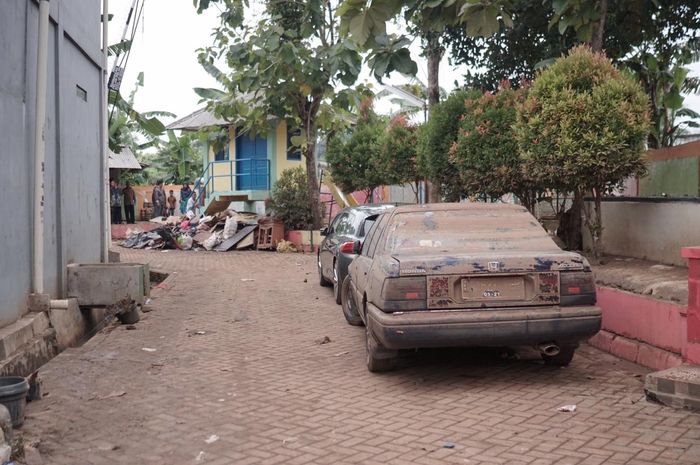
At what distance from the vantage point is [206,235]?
23000 millimetres

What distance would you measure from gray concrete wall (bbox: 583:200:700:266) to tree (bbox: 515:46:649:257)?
547 millimetres

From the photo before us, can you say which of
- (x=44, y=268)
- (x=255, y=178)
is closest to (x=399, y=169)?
(x=255, y=178)

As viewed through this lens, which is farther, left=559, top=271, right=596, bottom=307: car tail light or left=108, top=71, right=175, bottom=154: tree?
left=108, top=71, right=175, bottom=154: tree

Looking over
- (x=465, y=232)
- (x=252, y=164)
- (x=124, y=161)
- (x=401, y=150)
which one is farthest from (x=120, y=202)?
(x=465, y=232)

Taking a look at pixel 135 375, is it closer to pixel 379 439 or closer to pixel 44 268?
pixel 44 268

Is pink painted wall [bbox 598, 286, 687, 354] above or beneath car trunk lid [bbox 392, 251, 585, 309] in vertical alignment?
beneath

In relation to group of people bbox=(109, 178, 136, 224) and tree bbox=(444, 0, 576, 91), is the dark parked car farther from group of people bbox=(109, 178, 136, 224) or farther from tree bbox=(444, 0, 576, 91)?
group of people bbox=(109, 178, 136, 224)

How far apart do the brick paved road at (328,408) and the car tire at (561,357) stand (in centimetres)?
8

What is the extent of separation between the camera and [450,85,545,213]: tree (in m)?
10.6

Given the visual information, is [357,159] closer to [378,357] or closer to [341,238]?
[341,238]

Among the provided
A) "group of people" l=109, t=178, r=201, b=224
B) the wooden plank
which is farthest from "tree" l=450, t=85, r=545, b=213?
"group of people" l=109, t=178, r=201, b=224

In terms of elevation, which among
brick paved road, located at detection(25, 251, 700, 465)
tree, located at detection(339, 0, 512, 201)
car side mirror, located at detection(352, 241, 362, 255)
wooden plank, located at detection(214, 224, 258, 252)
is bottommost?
brick paved road, located at detection(25, 251, 700, 465)

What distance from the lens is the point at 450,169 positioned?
1348 centimetres

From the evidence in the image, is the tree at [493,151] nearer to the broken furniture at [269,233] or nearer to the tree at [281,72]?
the tree at [281,72]
